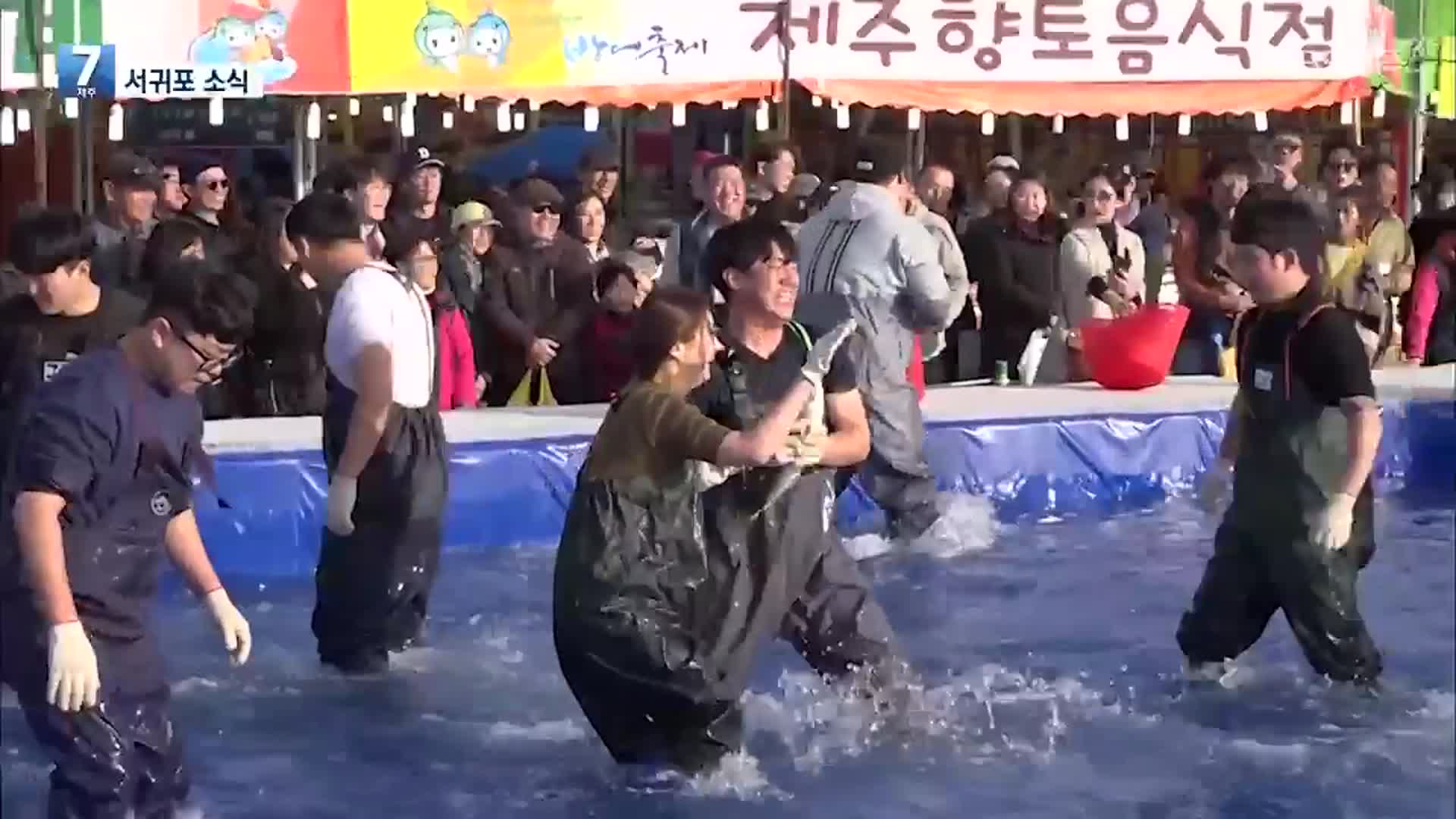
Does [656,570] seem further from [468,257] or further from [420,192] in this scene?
[468,257]

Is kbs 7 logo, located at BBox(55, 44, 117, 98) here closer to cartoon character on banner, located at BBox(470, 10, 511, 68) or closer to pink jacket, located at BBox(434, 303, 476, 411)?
cartoon character on banner, located at BBox(470, 10, 511, 68)

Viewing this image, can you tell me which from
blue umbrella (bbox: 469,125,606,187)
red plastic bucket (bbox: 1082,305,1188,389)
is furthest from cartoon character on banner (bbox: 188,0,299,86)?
red plastic bucket (bbox: 1082,305,1188,389)

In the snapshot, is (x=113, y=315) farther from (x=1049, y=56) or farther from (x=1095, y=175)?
(x=1049, y=56)

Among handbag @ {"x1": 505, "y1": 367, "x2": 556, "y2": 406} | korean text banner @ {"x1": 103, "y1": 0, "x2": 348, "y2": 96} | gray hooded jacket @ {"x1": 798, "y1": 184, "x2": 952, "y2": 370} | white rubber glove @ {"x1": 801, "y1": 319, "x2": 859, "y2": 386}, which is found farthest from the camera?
korean text banner @ {"x1": 103, "y1": 0, "x2": 348, "y2": 96}

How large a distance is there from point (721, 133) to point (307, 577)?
6840mm

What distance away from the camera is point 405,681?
711 centimetres

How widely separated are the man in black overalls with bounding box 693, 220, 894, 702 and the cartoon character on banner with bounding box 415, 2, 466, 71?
587 centimetres

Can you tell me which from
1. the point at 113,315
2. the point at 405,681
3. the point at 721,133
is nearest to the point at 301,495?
the point at 405,681

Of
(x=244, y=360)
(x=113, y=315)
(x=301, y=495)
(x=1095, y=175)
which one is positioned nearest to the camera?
(x=113, y=315)

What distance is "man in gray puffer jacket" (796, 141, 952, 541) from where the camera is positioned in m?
8.55

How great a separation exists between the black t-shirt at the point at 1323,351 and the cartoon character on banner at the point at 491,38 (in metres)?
6.35

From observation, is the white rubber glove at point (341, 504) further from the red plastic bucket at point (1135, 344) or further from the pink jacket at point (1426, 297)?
the pink jacket at point (1426, 297)

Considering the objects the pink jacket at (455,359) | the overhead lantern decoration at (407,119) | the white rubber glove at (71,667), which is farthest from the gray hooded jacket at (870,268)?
the white rubber glove at (71,667)

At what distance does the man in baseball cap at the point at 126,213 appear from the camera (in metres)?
8.98
